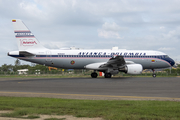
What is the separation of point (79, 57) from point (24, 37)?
7.60m

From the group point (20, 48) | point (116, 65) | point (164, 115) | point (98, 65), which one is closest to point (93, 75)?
point (98, 65)

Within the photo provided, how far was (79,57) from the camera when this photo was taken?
3039 cm

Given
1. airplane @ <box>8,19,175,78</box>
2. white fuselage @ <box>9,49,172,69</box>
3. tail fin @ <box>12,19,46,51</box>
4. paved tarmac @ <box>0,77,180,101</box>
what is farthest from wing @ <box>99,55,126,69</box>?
paved tarmac @ <box>0,77,180,101</box>

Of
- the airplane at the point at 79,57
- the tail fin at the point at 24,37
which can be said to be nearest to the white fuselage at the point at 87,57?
the airplane at the point at 79,57

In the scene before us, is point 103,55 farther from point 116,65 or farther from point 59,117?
point 59,117

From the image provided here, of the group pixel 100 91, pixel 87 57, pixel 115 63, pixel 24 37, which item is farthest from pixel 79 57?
pixel 100 91

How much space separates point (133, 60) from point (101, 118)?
86.4ft

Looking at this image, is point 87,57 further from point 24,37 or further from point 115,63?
point 24,37

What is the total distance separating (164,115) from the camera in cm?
662

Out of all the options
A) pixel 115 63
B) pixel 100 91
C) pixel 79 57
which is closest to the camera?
pixel 100 91

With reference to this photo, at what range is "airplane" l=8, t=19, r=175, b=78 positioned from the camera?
1123 inches

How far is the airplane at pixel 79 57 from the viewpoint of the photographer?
28.5 m

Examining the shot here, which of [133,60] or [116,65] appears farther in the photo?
[133,60]

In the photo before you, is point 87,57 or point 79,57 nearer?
point 79,57
